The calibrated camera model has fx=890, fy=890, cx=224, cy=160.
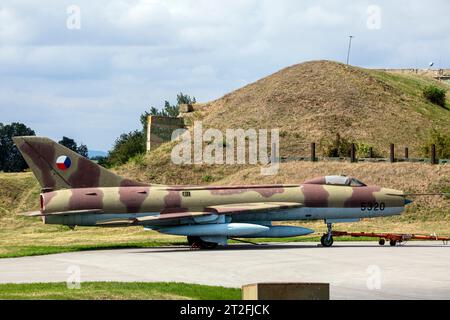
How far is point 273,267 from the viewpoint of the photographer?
25.8m

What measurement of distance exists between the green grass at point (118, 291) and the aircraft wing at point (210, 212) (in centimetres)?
1168

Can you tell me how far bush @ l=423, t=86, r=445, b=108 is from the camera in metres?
91.8

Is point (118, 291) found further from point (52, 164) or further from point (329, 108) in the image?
point (329, 108)

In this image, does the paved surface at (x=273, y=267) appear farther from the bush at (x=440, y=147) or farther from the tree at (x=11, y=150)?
the tree at (x=11, y=150)

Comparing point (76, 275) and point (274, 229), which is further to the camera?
point (274, 229)

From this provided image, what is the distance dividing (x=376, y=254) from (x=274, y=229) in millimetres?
5148

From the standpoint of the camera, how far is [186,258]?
29188mm

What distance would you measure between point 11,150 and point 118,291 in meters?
125

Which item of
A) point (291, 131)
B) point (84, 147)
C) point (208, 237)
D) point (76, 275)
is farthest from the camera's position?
point (84, 147)

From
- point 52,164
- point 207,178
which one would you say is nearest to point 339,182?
point 52,164

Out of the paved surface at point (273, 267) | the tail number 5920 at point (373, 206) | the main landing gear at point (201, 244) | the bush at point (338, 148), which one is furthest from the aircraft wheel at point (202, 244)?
the bush at point (338, 148)
